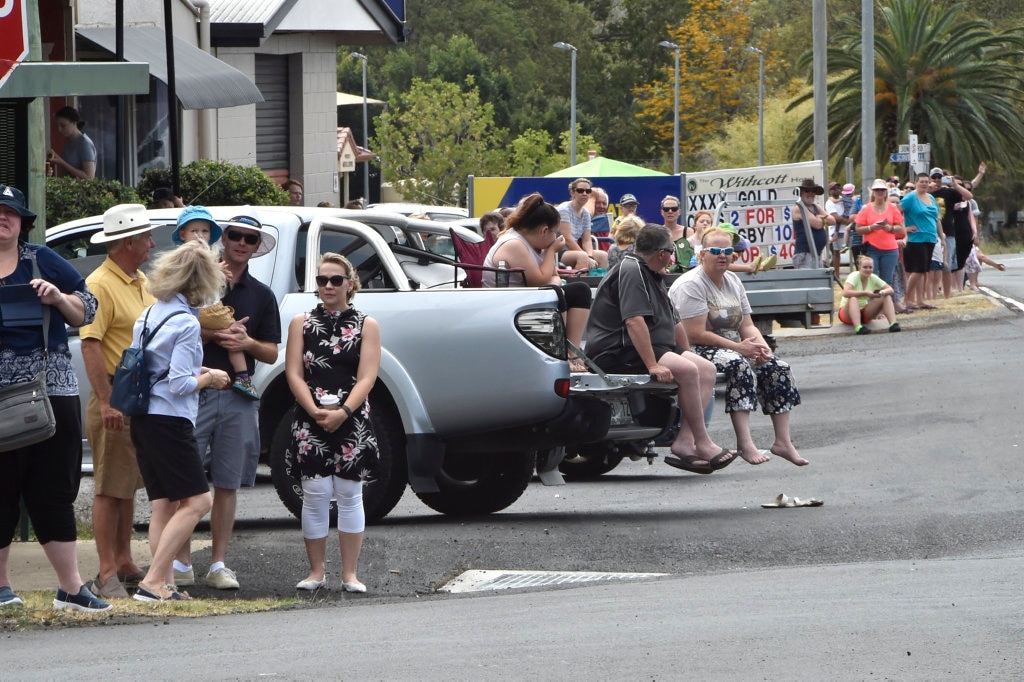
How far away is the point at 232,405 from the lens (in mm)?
8680

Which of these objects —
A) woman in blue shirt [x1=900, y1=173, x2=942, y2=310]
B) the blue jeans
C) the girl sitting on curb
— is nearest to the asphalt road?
the girl sitting on curb

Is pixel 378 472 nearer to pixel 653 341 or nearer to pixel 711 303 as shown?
pixel 653 341

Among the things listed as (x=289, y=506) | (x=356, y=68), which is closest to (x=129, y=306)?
(x=289, y=506)

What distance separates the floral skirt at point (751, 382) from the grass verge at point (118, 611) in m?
4.00

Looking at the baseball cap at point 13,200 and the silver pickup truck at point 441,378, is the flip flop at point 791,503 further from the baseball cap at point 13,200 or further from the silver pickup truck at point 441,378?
the baseball cap at point 13,200

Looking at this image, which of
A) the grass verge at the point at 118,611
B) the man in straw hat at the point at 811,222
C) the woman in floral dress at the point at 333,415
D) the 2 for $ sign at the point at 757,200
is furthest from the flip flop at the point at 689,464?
the man in straw hat at the point at 811,222

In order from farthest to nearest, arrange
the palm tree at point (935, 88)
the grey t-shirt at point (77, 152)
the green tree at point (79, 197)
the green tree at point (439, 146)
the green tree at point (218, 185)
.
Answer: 1. the green tree at point (439, 146)
2. the palm tree at point (935, 88)
3. the green tree at point (218, 185)
4. the grey t-shirt at point (77, 152)
5. the green tree at point (79, 197)

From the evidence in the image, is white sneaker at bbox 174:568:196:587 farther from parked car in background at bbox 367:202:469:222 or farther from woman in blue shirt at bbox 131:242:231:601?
parked car in background at bbox 367:202:469:222

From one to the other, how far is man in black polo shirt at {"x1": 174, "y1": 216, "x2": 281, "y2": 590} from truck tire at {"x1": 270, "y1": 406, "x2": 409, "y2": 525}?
110cm

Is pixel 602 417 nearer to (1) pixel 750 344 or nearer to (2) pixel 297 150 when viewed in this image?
(1) pixel 750 344

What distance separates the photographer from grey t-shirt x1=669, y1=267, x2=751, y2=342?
11648mm

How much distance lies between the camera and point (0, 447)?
292 inches

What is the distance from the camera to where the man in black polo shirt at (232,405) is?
339 inches

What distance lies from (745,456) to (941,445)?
2597 millimetres
